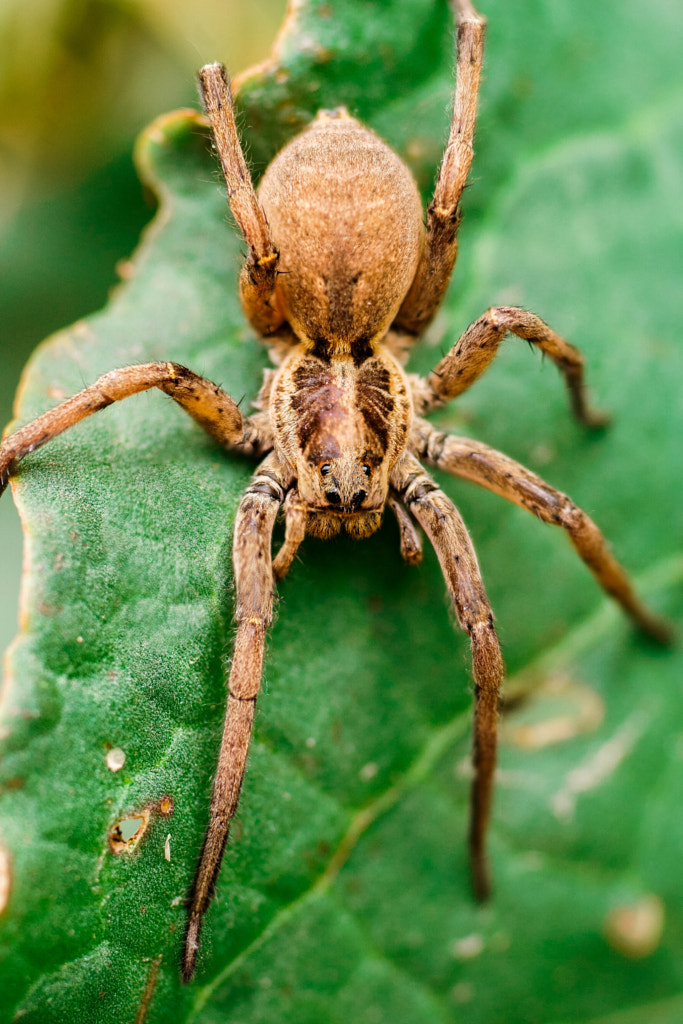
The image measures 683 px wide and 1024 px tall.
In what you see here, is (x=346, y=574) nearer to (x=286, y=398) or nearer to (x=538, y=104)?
(x=286, y=398)

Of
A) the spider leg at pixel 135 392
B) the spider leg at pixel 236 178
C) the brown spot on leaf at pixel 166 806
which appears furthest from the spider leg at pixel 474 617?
the brown spot on leaf at pixel 166 806

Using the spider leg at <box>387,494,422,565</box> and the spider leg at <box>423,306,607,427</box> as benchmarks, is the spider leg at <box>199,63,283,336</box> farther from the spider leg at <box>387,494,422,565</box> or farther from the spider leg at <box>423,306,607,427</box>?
the spider leg at <box>387,494,422,565</box>

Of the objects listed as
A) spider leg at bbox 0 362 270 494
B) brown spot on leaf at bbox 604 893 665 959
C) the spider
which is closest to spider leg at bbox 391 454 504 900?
the spider

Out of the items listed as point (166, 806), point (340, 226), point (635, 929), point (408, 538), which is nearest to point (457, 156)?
point (340, 226)

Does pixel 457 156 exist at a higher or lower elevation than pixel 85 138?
lower

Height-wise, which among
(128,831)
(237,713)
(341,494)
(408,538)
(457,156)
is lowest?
(128,831)

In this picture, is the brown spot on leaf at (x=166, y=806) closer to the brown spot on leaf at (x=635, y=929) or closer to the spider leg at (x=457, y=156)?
the brown spot on leaf at (x=635, y=929)

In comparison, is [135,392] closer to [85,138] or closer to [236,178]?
[236,178]

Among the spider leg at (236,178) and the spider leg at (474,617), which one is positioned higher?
the spider leg at (236,178)
